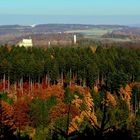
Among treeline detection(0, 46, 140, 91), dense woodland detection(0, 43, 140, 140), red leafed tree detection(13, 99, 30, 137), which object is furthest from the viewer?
treeline detection(0, 46, 140, 91)

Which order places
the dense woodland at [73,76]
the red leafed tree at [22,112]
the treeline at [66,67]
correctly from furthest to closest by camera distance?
1. the treeline at [66,67]
2. the dense woodland at [73,76]
3. the red leafed tree at [22,112]

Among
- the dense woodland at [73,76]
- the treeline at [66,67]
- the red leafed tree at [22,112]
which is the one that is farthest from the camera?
the treeline at [66,67]

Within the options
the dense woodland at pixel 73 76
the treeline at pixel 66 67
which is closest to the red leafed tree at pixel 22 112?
the dense woodland at pixel 73 76

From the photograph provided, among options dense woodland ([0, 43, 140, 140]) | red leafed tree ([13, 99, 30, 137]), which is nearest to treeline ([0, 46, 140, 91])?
dense woodland ([0, 43, 140, 140])

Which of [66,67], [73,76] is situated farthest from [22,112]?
[66,67]

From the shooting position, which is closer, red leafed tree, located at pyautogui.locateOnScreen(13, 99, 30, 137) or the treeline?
red leafed tree, located at pyautogui.locateOnScreen(13, 99, 30, 137)

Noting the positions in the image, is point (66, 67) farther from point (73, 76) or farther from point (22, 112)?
point (22, 112)

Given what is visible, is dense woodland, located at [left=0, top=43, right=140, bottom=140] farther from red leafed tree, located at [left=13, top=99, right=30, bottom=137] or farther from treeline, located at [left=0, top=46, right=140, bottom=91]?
red leafed tree, located at [left=13, top=99, right=30, bottom=137]

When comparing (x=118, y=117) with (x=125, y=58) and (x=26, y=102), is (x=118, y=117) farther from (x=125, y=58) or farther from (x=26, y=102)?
(x=125, y=58)

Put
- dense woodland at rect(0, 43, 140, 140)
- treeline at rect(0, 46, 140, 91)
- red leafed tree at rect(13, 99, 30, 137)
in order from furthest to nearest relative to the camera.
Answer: treeline at rect(0, 46, 140, 91)
dense woodland at rect(0, 43, 140, 140)
red leafed tree at rect(13, 99, 30, 137)

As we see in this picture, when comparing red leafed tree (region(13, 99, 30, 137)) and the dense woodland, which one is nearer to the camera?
red leafed tree (region(13, 99, 30, 137))

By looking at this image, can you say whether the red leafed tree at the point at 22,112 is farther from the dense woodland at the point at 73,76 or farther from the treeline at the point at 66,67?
the treeline at the point at 66,67

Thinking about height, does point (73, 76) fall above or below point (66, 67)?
below

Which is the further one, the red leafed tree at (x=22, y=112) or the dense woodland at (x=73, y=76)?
the dense woodland at (x=73, y=76)
